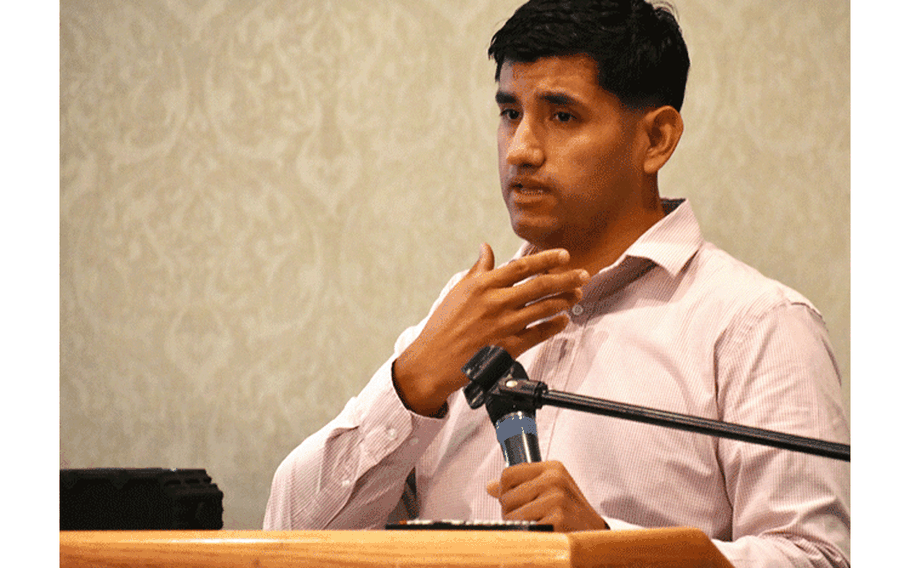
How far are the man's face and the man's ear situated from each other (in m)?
0.03

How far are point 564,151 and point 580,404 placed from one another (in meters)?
0.52

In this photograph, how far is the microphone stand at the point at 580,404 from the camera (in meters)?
0.62

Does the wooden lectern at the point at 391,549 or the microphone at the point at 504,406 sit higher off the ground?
the microphone at the point at 504,406

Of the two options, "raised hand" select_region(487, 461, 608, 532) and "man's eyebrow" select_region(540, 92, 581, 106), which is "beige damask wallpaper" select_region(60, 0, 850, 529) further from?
"raised hand" select_region(487, 461, 608, 532)

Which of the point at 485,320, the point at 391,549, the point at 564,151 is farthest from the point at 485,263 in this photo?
the point at 391,549

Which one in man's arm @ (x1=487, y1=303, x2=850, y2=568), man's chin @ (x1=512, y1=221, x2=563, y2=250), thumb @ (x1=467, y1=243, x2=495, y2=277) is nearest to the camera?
man's arm @ (x1=487, y1=303, x2=850, y2=568)

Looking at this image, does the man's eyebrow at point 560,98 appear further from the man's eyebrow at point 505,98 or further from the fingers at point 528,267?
the fingers at point 528,267

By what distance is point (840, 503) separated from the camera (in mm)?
944

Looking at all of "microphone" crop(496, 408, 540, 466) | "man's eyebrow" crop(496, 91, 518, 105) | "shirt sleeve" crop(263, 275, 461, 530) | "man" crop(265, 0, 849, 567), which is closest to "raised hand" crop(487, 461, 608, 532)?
"microphone" crop(496, 408, 540, 466)

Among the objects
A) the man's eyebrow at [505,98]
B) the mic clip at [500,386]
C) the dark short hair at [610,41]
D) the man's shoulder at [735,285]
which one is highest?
the dark short hair at [610,41]

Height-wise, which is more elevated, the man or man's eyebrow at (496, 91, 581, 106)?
man's eyebrow at (496, 91, 581, 106)

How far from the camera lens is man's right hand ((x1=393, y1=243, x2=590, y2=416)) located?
3.16ft

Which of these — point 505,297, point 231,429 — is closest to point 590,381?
point 505,297

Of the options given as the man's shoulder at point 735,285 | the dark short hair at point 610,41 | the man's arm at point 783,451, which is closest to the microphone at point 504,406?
the man's arm at point 783,451
